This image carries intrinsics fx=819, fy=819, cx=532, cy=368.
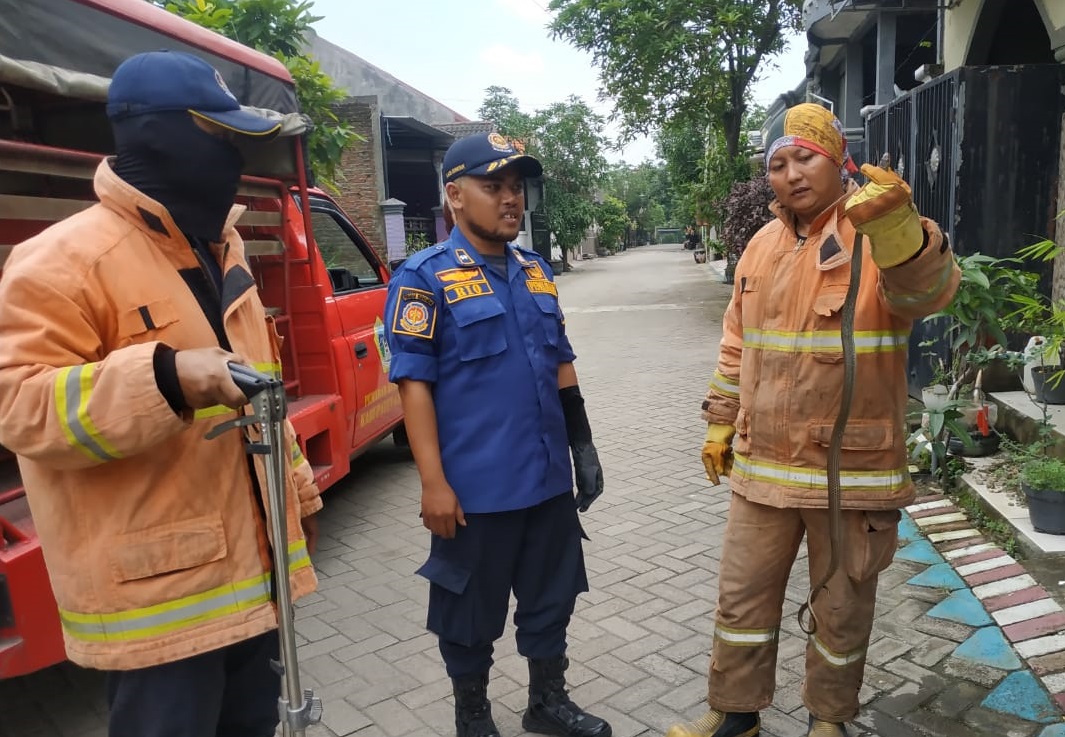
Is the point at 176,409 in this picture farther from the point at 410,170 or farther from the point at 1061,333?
the point at 410,170

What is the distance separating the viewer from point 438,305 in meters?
2.41

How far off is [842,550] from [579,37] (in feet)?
60.7

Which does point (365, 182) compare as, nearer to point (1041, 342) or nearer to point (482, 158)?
point (1041, 342)

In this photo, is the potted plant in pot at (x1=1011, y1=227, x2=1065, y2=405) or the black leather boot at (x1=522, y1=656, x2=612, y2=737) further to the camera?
the potted plant in pot at (x1=1011, y1=227, x2=1065, y2=405)

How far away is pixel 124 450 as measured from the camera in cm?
146

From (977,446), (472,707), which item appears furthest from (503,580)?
(977,446)

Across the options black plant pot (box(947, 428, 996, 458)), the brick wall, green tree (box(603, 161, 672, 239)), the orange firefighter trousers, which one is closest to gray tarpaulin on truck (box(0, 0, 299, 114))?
the orange firefighter trousers

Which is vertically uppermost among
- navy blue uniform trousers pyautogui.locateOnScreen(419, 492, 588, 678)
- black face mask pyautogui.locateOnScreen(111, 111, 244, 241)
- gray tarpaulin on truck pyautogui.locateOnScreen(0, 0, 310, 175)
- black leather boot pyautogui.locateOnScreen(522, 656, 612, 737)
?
gray tarpaulin on truck pyautogui.locateOnScreen(0, 0, 310, 175)

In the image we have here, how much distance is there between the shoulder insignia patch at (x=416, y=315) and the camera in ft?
7.81

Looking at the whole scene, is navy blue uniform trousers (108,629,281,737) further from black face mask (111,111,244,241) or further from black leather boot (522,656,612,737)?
black leather boot (522,656,612,737)

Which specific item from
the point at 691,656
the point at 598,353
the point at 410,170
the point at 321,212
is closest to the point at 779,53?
the point at 410,170

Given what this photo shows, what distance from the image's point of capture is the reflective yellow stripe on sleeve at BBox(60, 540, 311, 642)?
5.26ft

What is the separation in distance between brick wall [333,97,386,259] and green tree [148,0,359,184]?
9.66 m

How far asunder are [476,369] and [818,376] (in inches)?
38.4
